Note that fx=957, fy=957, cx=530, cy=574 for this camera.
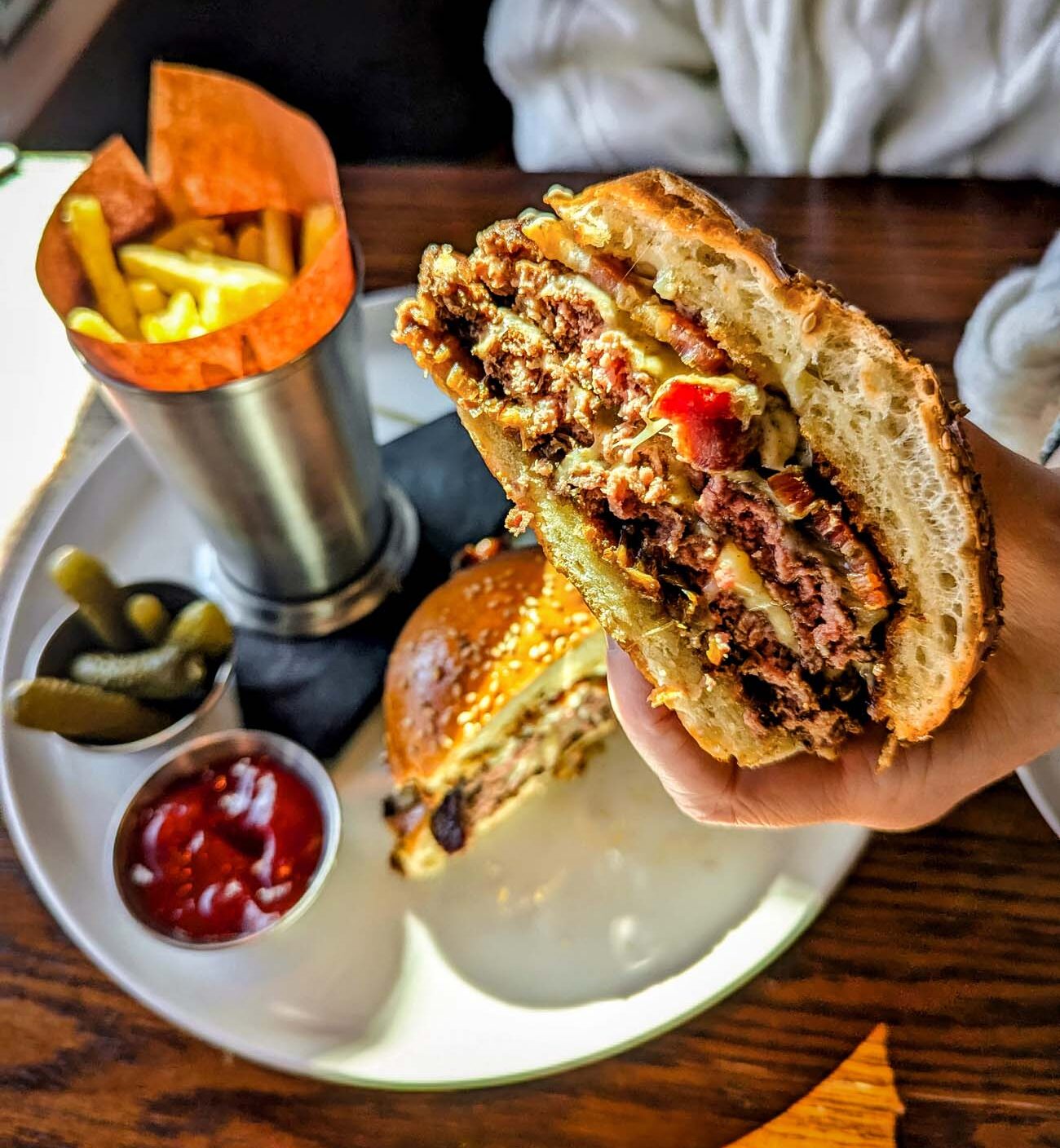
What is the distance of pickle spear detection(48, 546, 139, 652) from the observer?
6.61 feet

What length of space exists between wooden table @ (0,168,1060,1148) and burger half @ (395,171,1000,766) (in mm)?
532

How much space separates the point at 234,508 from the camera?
7.04ft

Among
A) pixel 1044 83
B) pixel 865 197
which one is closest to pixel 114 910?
pixel 865 197

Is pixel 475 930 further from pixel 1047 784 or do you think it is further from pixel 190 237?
pixel 190 237

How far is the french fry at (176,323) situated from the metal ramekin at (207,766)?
827 mm

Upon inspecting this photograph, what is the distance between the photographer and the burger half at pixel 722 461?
123 cm

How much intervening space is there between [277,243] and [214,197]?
0.89 ft

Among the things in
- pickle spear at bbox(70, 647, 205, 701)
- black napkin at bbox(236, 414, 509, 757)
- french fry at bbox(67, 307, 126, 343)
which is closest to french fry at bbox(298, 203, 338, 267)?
french fry at bbox(67, 307, 126, 343)

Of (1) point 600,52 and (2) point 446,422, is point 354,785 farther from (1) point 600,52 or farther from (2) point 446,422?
(1) point 600,52

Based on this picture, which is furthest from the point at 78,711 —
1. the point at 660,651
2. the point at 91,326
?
the point at 660,651

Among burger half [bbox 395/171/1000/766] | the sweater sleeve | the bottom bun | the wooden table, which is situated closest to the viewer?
burger half [bbox 395/171/1000/766]

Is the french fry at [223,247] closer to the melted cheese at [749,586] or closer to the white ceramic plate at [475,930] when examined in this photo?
the white ceramic plate at [475,930]

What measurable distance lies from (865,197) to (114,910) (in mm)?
2749

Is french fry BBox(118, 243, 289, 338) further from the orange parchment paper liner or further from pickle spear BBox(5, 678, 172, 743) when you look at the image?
pickle spear BBox(5, 678, 172, 743)
